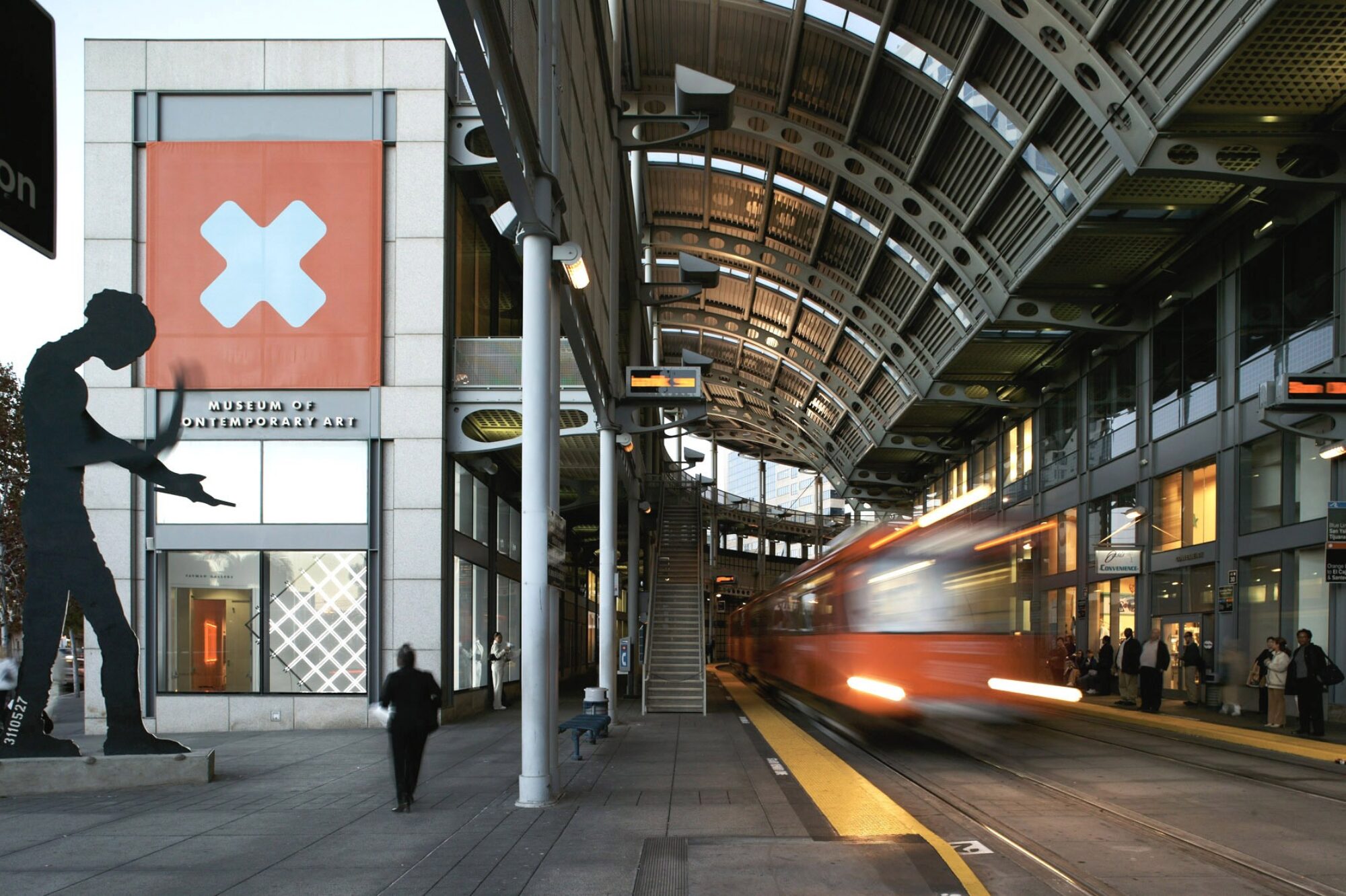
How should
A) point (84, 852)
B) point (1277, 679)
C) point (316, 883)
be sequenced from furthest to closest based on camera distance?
1. point (1277, 679)
2. point (84, 852)
3. point (316, 883)

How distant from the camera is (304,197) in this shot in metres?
19.9

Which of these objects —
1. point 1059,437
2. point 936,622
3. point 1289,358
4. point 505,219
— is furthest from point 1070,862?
point 1059,437

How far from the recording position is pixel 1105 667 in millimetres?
28016

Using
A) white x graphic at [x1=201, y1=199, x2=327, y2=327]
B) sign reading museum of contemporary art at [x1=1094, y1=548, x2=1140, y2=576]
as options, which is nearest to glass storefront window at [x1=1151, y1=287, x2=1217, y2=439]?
sign reading museum of contemporary art at [x1=1094, y1=548, x2=1140, y2=576]

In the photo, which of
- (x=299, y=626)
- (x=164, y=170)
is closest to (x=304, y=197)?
(x=164, y=170)

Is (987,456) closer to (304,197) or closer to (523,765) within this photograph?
(304,197)

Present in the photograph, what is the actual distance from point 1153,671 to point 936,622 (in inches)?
424

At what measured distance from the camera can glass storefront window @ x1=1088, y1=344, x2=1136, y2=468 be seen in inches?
1139

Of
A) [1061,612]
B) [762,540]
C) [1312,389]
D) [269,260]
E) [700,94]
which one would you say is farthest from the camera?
[762,540]

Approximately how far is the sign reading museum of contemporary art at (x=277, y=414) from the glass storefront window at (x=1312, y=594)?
57.7ft

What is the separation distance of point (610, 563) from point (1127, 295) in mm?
15681

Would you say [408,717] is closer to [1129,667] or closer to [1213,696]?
[1129,667]

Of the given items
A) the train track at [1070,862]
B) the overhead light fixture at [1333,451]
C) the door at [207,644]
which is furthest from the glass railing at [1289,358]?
the door at [207,644]

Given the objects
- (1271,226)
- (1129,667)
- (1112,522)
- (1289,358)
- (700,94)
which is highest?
(700,94)
